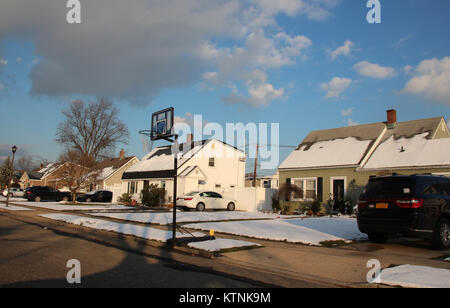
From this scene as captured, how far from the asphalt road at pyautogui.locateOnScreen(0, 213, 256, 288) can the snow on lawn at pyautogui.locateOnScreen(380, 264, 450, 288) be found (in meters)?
2.51

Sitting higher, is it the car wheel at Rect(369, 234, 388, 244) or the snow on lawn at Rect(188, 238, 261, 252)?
the car wheel at Rect(369, 234, 388, 244)

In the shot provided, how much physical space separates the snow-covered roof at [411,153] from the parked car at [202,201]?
1032 cm

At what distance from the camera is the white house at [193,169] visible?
3416cm

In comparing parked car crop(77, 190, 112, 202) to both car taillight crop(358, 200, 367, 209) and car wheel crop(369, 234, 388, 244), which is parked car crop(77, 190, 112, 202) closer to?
car wheel crop(369, 234, 388, 244)

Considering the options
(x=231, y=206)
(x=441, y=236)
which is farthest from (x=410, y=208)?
(x=231, y=206)

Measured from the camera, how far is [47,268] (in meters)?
6.53

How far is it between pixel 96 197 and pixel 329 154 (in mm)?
25895

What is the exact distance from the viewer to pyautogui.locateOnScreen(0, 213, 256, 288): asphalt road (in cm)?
566

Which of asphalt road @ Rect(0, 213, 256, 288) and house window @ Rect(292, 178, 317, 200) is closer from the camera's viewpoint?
asphalt road @ Rect(0, 213, 256, 288)

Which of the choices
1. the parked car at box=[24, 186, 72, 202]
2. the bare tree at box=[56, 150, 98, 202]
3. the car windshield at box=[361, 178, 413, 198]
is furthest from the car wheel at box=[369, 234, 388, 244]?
the parked car at box=[24, 186, 72, 202]

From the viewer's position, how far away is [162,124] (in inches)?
447

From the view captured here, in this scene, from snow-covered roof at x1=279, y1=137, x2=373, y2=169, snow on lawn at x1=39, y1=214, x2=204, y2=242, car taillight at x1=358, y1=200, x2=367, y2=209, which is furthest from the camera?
snow-covered roof at x1=279, y1=137, x2=373, y2=169
